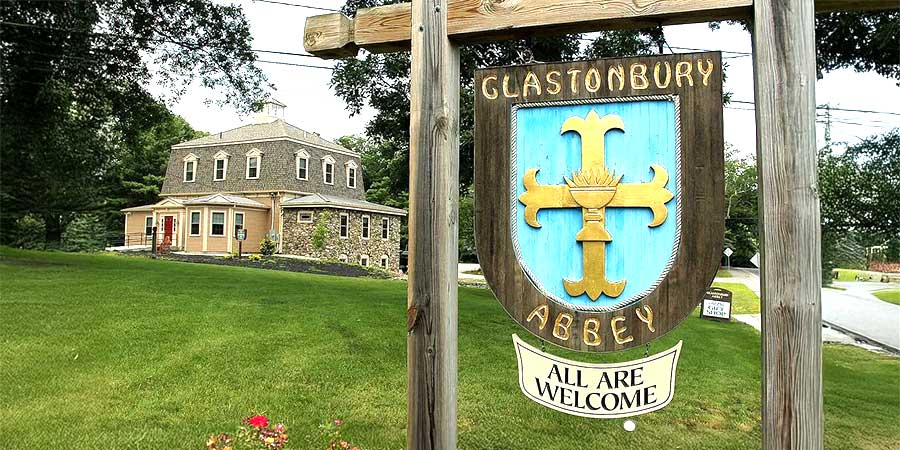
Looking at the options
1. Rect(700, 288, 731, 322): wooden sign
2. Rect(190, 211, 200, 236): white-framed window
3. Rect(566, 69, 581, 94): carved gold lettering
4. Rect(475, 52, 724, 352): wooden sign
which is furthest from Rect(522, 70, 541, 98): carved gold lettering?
Rect(190, 211, 200, 236): white-framed window

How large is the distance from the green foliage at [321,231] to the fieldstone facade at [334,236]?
0.04m

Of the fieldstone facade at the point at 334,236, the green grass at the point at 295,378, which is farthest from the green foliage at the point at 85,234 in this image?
the green grass at the point at 295,378

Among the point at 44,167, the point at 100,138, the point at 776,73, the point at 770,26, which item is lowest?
the point at 776,73

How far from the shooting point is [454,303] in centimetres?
200

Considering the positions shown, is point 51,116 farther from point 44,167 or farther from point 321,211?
point 321,211

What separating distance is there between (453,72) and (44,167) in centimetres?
1298

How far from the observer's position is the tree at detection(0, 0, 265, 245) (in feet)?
34.1

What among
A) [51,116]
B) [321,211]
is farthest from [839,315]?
[51,116]

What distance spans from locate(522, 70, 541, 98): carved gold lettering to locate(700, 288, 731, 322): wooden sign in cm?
991

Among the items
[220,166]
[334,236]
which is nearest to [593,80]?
[334,236]

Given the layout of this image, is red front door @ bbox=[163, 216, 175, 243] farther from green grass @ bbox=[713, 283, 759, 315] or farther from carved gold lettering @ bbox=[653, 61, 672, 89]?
carved gold lettering @ bbox=[653, 61, 672, 89]

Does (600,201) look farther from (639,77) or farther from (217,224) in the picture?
(217,224)

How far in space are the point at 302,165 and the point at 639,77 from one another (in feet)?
68.6

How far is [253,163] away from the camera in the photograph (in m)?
21.6
